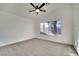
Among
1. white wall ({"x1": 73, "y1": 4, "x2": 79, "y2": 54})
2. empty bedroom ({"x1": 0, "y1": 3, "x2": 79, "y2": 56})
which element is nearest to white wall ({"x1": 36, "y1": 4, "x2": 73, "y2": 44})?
empty bedroom ({"x1": 0, "y1": 3, "x2": 79, "y2": 56})

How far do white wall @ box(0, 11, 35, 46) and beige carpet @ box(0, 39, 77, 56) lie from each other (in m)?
0.35

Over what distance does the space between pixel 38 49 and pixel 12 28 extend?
2.00m

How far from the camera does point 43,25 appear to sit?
124 inches

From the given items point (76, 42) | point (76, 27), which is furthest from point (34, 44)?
point (76, 27)

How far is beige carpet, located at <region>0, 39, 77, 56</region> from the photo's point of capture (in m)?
3.49

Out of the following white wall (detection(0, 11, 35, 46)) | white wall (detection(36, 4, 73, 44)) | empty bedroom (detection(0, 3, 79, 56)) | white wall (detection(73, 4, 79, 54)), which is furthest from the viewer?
white wall (detection(0, 11, 35, 46))

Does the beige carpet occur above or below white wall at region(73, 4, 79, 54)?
below

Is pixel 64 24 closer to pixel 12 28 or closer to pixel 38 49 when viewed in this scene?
pixel 38 49

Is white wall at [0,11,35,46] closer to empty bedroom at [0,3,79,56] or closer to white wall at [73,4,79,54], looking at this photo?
empty bedroom at [0,3,79,56]

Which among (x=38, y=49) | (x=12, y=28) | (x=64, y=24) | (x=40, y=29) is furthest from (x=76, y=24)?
(x=12, y=28)

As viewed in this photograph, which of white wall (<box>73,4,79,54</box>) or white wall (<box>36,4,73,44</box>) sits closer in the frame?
white wall (<box>73,4,79,54</box>)

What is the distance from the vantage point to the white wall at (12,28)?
4758 millimetres

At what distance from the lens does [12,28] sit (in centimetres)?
509

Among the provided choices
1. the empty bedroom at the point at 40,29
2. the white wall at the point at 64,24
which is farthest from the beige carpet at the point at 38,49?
the white wall at the point at 64,24
